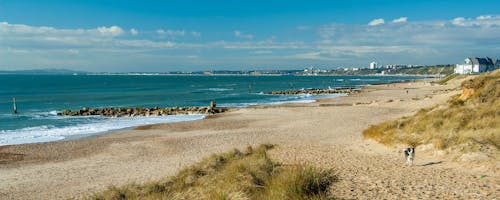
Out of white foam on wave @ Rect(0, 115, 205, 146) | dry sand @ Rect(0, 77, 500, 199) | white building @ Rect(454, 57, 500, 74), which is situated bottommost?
white foam on wave @ Rect(0, 115, 205, 146)

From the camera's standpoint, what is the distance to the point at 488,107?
1808 cm

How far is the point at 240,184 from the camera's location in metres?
8.87

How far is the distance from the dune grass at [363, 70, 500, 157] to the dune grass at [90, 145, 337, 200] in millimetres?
6548

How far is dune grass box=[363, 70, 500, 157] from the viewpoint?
13.5 metres

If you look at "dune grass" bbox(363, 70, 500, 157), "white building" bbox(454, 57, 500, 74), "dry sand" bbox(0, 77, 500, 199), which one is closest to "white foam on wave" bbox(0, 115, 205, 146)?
"dry sand" bbox(0, 77, 500, 199)

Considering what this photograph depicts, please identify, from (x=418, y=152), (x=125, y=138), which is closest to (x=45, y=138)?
(x=125, y=138)

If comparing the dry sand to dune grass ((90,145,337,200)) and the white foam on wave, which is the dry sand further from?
the white foam on wave

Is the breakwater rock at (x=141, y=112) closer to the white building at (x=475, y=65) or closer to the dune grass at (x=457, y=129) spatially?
the dune grass at (x=457, y=129)

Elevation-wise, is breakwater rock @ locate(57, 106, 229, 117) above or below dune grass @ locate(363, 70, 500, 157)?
below

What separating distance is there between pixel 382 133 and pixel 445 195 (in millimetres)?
10391

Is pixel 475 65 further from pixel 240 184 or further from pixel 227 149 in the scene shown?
pixel 240 184

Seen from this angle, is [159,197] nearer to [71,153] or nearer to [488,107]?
[71,153]

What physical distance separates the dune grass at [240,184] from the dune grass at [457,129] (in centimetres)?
655

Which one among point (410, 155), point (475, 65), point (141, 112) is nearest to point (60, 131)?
point (141, 112)
